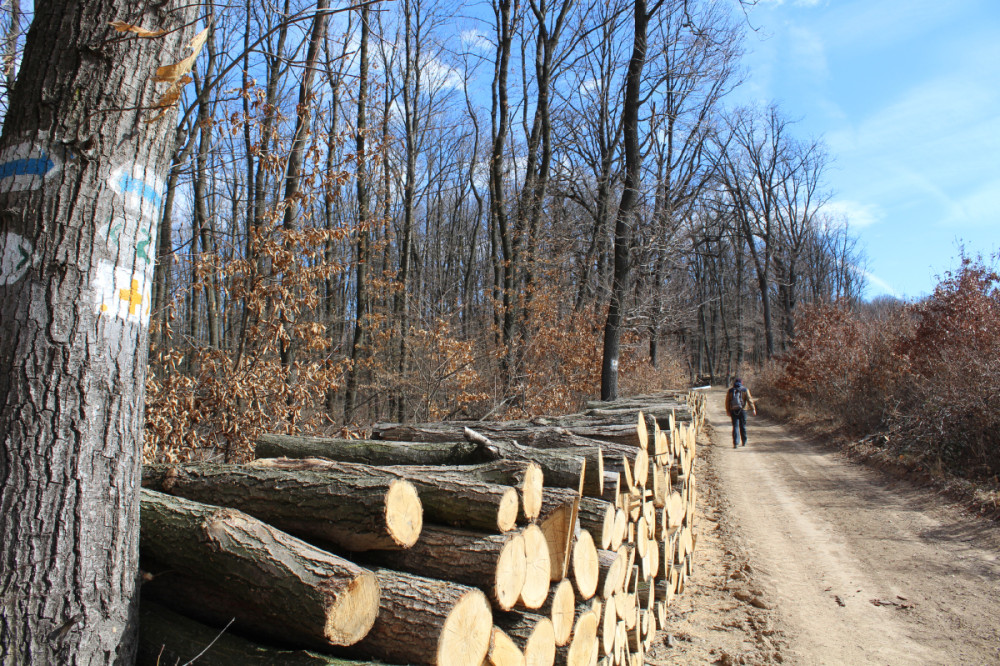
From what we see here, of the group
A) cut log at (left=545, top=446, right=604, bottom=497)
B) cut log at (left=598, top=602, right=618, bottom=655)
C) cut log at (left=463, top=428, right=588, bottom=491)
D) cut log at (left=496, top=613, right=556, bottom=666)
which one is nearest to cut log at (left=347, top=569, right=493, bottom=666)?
cut log at (left=496, top=613, right=556, bottom=666)

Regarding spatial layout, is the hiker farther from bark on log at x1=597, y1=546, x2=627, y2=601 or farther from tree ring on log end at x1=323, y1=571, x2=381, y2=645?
tree ring on log end at x1=323, y1=571, x2=381, y2=645

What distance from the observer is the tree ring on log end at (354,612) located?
94.5 inches

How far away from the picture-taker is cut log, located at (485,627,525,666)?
277 cm

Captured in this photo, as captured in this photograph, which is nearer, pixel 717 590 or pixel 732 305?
pixel 717 590

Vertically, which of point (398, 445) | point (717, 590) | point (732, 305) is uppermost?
point (732, 305)

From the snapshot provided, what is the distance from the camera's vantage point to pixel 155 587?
297 cm

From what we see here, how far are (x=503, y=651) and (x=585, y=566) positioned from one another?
1.11 m

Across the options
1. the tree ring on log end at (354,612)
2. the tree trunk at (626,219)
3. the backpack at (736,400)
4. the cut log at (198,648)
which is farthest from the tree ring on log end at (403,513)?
the backpack at (736,400)

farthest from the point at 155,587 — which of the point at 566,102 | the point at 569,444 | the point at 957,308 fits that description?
the point at 566,102

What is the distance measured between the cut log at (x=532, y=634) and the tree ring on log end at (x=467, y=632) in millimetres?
360

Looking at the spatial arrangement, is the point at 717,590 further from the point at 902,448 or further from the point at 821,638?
the point at 902,448

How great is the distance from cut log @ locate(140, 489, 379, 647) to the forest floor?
3.47 m

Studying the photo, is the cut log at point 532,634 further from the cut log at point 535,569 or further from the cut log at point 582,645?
the cut log at point 582,645

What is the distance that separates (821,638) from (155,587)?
5.19 meters
